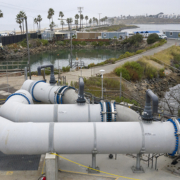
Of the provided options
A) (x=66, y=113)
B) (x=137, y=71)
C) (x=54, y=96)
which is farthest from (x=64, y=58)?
(x=66, y=113)

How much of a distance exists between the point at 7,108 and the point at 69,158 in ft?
14.2

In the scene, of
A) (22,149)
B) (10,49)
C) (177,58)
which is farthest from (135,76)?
(10,49)

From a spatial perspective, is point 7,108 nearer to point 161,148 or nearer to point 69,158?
point 69,158

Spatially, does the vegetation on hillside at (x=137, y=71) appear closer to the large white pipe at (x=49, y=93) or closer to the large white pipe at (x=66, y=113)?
the large white pipe at (x=49, y=93)

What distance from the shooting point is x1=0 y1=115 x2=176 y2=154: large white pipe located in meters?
9.62

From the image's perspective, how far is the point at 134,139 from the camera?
9.68 m

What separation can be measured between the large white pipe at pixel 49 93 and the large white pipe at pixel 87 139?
14.9ft

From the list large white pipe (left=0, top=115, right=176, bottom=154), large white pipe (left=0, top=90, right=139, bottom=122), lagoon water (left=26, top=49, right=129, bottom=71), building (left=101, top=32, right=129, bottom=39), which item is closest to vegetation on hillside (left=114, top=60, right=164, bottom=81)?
large white pipe (left=0, top=90, right=139, bottom=122)

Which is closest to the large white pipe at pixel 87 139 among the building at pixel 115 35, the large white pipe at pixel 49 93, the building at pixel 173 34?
the large white pipe at pixel 49 93

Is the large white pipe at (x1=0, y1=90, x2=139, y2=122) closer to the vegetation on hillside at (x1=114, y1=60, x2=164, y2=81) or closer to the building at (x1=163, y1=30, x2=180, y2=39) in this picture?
the vegetation on hillside at (x1=114, y1=60, x2=164, y2=81)

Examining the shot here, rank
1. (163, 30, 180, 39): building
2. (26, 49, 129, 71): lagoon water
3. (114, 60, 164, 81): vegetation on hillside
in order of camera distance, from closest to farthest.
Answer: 1. (114, 60, 164, 81): vegetation on hillside
2. (26, 49, 129, 71): lagoon water
3. (163, 30, 180, 39): building

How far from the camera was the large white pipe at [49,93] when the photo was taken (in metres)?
14.6

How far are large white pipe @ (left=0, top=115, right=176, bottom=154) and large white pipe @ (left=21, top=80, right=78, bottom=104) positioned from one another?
455 cm

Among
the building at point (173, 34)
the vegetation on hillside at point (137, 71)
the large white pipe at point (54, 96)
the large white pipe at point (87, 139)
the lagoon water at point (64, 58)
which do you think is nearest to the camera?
the large white pipe at point (87, 139)
